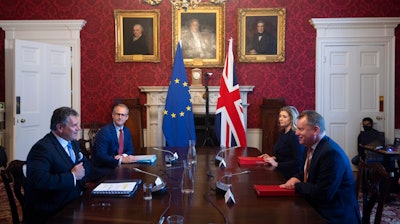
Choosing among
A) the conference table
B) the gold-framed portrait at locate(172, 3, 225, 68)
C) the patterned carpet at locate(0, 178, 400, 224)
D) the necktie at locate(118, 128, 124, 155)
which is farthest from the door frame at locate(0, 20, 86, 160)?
the conference table

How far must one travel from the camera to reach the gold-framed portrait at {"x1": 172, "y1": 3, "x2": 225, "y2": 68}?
721 centimetres

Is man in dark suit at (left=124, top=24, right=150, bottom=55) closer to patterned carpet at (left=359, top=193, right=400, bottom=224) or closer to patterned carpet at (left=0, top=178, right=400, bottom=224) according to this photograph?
patterned carpet at (left=0, top=178, right=400, bottom=224)

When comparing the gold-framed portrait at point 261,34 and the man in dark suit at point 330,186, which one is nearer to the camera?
the man in dark suit at point 330,186

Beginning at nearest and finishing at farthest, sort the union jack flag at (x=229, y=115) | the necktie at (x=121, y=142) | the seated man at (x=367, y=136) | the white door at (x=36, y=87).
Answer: the necktie at (x=121, y=142)
the union jack flag at (x=229, y=115)
the white door at (x=36, y=87)
the seated man at (x=367, y=136)

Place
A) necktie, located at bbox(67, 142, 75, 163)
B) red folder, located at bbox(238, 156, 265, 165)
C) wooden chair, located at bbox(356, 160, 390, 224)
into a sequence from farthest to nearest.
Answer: red folder, located at bbox(238, 156, 265, 165)
necktie, located at bbox(67, 142, 75, 163)
wooden chair, located at bbox(356, 160, 390, 224)

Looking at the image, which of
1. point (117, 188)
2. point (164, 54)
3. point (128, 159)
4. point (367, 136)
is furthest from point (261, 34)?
point (117, 188)

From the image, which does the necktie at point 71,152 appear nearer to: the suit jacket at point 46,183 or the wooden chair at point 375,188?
the suit jacket at point 46,183

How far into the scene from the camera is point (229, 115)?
235 inches

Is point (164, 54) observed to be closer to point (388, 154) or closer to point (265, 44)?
point (265, 44)

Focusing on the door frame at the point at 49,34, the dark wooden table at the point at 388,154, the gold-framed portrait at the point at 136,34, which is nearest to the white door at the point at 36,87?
the door frame at the point at 49,34

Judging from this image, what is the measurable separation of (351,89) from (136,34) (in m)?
4.03

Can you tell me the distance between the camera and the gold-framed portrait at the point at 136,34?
7230mm

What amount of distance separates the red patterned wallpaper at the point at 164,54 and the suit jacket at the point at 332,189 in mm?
4785

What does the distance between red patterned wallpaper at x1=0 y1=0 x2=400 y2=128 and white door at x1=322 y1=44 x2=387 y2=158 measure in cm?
29
